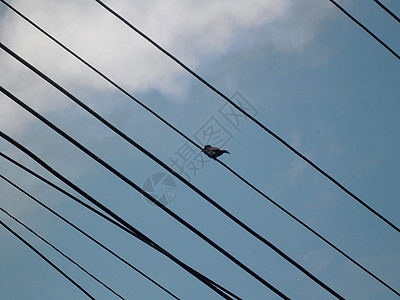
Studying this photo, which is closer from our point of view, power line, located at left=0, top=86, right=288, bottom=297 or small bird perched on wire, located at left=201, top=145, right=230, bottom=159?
power line, located at left=0, top=86, right=288, bottom=297

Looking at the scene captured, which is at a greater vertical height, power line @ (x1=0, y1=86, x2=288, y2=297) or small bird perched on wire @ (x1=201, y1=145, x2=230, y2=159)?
small bird perched on wire @ (x1=201, y1=145, x2=230, y2=159)

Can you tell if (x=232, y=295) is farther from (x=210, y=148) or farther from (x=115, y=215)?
(x=210, y=148)

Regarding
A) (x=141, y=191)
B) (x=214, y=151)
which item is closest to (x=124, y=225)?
(x=141, y=191)

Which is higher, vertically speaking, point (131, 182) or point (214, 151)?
point (214, 151)

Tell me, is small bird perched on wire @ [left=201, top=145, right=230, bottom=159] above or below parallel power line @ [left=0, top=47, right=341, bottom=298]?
above

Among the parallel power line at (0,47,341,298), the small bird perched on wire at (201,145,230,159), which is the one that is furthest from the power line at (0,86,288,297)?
the small bird perched on wire at (201,145,230,159)

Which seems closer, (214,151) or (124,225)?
(124,225)

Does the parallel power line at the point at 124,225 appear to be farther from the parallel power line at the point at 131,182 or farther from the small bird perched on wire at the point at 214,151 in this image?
the small bird perched on wire at the point at 214,151

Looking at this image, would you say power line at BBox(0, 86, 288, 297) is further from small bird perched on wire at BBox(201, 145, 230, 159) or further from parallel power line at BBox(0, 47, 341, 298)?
small bird perched on wire at BBox(201, 145, 230, 159)

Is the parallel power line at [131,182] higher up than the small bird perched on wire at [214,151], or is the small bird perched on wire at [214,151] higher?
the small bird perched on wire at [214,151]

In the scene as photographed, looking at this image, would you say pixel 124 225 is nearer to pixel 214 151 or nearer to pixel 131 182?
pixel 131 182

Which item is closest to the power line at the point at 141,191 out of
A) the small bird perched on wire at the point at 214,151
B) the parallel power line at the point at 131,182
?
the parallel power line at the point at 131,182

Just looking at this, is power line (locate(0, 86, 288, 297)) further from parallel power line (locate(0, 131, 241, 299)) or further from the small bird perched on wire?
the small bird perched on wire
